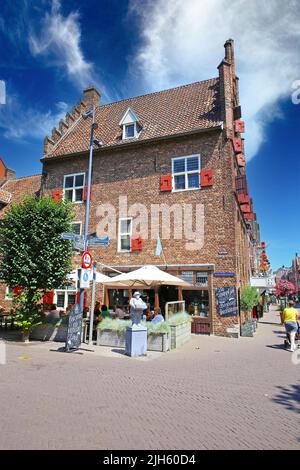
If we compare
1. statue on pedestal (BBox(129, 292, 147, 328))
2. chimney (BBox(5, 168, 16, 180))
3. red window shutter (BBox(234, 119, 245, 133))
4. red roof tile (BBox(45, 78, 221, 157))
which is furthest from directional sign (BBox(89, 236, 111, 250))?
chimney (BBox(5, 168, 16, 180))

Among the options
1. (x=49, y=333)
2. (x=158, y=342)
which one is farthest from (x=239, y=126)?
(x=49, y=333)

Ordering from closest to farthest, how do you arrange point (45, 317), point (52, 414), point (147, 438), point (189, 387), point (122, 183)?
point (147, 438) → point (52, 414) → point (189, 387) → point (45, 317) → point (122, 183)

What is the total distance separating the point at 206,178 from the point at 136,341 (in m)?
9.25

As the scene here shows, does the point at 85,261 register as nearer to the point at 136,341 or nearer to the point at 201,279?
the point at 136,341

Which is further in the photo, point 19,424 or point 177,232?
point 177,232

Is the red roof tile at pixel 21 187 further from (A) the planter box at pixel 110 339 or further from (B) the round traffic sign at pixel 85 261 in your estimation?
(A) the planter box at pixel 110 339

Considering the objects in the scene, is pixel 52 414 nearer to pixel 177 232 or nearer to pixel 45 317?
pixel 45 317

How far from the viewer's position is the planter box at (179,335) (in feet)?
36.8

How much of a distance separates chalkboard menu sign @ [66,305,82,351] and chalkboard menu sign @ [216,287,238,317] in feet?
22.4

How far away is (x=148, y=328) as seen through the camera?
10.9 metres

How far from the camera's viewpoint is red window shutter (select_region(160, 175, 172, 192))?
1664cm

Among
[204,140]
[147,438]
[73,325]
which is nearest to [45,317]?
[73,325]

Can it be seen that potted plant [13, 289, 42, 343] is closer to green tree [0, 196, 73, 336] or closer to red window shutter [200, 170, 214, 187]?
green tree [0, 196, 73, 336]

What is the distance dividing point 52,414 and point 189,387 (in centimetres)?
296
